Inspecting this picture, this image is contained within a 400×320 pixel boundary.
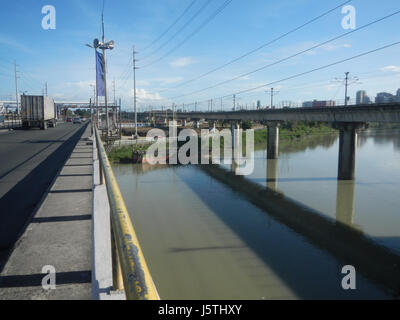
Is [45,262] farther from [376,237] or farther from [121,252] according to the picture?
[376,237]

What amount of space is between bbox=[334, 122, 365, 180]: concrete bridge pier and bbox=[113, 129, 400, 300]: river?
99 cm

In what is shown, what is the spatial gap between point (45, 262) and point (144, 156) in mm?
30891

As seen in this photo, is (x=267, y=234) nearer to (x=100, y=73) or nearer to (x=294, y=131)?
(x=100, y=73)

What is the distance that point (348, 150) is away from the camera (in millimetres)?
24750

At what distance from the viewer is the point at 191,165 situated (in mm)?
34031

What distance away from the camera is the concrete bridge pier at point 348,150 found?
24344 millimetres

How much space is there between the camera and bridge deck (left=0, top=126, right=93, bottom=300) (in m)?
3.32

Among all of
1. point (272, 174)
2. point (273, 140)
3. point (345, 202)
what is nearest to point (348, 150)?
point (272, 174)

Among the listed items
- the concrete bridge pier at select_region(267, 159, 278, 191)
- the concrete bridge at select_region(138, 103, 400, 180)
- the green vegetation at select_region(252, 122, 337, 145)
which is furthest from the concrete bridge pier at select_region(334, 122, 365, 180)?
the green vegetation at select_region(252, 122, 337, 145)

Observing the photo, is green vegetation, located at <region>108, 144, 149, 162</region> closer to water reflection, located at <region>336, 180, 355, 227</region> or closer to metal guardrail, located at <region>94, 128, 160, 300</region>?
water reflection, located at <region>336, 180, 355, 227</region>

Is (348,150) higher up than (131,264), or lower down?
lower down

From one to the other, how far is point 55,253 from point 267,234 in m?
10.8

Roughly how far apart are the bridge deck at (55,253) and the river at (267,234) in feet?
14.0

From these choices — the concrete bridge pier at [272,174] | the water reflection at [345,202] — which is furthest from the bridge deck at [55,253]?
the concrete bridge pier at [272,174]
